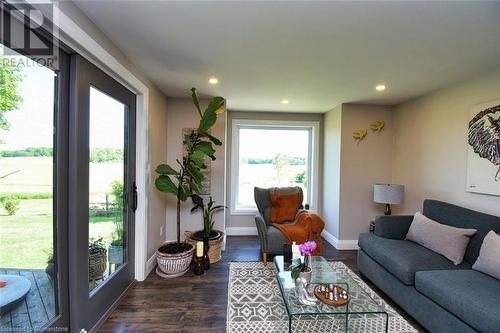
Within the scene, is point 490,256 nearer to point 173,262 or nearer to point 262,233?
point 262,233

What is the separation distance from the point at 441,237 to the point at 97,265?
3.25m

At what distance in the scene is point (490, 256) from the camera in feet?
6.35

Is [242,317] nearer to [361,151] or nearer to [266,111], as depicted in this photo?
[361,151]

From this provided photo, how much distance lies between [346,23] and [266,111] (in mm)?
2844

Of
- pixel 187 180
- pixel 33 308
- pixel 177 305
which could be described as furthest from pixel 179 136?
pixel 33 308

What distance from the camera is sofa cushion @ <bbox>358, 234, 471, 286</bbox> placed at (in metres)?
2.16

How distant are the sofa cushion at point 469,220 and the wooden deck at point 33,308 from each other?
348cm

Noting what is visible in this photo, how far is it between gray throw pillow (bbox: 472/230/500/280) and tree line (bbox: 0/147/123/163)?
3312 millimetres

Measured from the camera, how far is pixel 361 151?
390cm

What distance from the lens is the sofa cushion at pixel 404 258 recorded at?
216 cm

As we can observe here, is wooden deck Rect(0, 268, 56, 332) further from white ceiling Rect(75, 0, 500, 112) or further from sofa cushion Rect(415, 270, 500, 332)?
sofa cushion Rect(415, 270, 500, 332)

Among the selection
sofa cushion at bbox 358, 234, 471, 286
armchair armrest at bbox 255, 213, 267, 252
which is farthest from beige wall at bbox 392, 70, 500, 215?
armchair armrest at bbox 255, 213, 267, 252

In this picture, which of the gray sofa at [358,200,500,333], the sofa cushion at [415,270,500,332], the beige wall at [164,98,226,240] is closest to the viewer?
the sofa cushion at [415,270,500,332]

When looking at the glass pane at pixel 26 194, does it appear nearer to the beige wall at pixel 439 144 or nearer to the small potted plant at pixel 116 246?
the small potted plant at pixel 116 246
